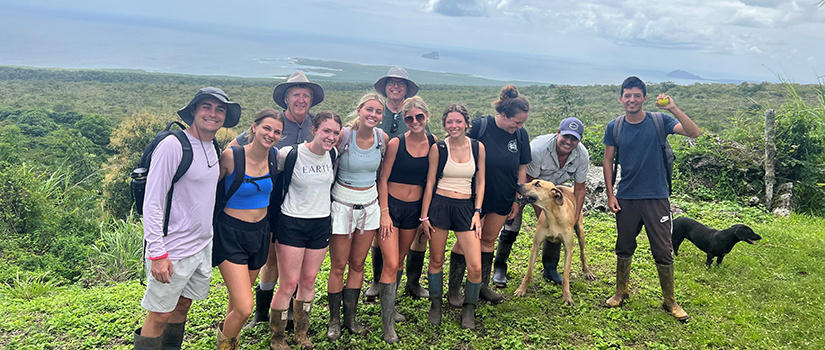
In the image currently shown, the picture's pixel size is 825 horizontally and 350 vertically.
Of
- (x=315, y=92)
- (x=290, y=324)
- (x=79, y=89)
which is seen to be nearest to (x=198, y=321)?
(x=290, y=324)

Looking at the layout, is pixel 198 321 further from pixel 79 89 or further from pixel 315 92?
pixel 79 89

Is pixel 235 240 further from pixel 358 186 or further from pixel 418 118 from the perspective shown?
pixel 418 118

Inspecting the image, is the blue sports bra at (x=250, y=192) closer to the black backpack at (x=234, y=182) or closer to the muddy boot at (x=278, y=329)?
the black backpack at (x=234, y=182)

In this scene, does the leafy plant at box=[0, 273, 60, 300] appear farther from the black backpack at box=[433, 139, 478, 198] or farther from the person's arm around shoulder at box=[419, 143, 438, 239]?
the black backpack at box=[433, 139, 478, 198]

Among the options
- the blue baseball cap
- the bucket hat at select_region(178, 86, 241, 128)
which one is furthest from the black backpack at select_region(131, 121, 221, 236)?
the blue baseball cap

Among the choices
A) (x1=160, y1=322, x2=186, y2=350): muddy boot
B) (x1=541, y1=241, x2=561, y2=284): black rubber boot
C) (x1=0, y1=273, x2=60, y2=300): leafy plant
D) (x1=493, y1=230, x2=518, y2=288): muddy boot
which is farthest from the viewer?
(x1=0, y1=273, x2=60, y2=300): leafy plant

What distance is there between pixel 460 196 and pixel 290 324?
2.24 meters

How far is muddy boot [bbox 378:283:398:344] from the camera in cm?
466

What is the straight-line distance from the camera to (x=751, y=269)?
21.7 feet

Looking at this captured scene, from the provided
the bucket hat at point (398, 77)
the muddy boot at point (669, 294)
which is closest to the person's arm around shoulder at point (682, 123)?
the muddy boot at point (669, 294)

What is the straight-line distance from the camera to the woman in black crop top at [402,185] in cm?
452

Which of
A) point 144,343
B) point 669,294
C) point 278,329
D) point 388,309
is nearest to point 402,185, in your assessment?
point 388,309

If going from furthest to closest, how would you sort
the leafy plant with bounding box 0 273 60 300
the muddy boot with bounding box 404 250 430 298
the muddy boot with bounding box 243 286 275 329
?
the leafy plant with bounding box 0 273 60 300
the muddy boot with bounding box 404 250 430 298
the muddy boot with bounding box 243 286 275 329

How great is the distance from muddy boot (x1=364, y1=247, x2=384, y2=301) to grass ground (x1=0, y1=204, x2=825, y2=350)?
0.16 metres
